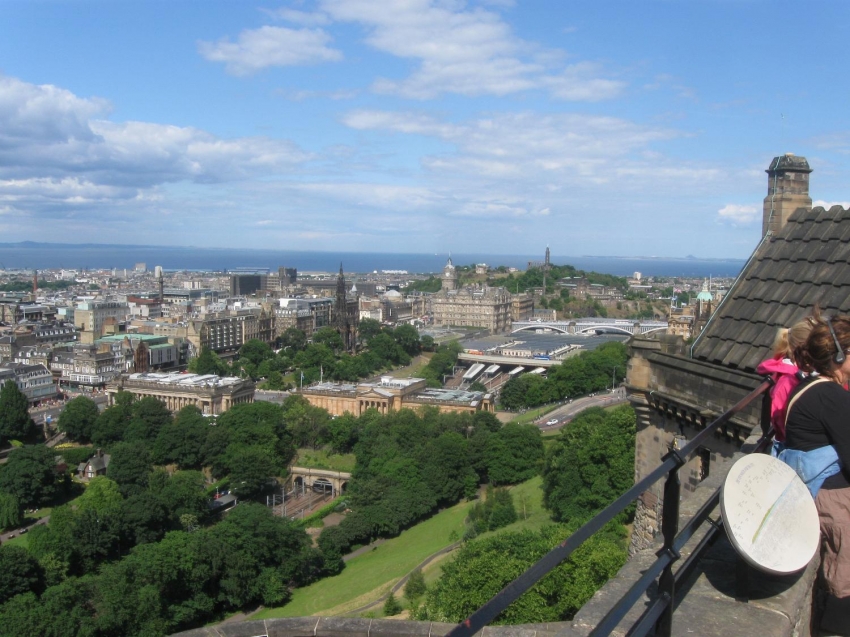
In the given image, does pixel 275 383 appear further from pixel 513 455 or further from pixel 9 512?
pixel 513 455

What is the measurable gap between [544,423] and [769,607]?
43.9 metres

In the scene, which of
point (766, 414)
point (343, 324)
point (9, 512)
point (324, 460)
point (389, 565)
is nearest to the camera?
point (766, 414)

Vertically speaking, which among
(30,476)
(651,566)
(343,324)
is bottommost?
(30,476)

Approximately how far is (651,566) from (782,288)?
540 centimetres

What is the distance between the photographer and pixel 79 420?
46375mm

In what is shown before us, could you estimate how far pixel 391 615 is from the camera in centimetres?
2006

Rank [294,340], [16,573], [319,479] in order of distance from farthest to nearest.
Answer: [294,340]
[319,479]
[16,573]

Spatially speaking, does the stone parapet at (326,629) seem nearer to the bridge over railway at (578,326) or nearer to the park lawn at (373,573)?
the park lawn at (373,573)

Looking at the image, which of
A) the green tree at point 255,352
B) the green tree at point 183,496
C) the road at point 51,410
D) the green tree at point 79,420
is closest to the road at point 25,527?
the green tree at point 183,496

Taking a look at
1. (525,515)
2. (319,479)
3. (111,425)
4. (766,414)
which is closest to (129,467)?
(319,479)

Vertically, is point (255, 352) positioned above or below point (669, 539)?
below

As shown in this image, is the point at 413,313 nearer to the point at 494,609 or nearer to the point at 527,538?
the point at 527,538

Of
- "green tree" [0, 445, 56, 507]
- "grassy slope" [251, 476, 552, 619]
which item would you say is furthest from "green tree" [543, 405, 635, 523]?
"green tree" [0, 445, 56, 507]

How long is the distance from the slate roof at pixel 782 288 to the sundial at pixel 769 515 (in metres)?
3.73
